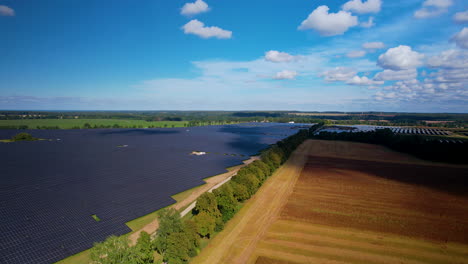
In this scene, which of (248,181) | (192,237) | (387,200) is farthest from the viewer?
(387,200)

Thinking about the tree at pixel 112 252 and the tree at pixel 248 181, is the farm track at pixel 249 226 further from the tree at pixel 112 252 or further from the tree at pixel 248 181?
the tree at pixel 112 252

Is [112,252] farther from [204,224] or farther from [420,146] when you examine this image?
[420,146]

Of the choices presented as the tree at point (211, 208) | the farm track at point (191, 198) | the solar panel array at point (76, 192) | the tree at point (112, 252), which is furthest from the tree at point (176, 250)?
the solar panel array at point (76, 192)

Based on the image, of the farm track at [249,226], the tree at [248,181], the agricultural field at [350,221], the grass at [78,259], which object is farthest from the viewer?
the tree at [248,181]

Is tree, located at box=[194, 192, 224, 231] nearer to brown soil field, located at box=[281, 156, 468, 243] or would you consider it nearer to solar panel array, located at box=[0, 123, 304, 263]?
solar panel array, located at box=[0, 123, 304, 263]

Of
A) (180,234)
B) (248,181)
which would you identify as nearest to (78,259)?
(180,234)

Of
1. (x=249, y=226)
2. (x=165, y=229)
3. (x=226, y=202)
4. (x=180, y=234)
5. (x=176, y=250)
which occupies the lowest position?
(x=249, y=226)

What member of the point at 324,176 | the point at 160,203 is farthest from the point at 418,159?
the point at 160,203
